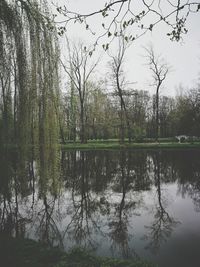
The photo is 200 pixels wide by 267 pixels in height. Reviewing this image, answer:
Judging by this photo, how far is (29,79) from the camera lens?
13.8ft

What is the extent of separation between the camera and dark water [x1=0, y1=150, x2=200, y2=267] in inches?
216

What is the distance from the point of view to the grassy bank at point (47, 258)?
5.64m

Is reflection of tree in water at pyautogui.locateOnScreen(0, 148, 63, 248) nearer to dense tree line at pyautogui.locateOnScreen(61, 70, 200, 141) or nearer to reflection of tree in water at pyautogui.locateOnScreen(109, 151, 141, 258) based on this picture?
reflection of tree in water at pyautogui.locateOnScreen(109, 151, 141, 258)

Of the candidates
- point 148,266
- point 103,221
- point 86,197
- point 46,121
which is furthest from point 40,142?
point 86,197

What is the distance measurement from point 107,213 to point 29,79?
693 centimetres

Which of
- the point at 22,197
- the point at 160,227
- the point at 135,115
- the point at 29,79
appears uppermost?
the point at 135,115

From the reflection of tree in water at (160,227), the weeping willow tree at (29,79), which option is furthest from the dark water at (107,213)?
the weeping willow tree at (29,79)

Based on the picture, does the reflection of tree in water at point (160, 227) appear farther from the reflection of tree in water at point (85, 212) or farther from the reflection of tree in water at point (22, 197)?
the reflection of tree in water at point (22, 197)

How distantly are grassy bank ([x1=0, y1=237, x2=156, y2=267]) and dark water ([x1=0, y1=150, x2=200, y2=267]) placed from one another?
74cm

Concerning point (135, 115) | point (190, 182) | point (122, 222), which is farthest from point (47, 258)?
point (135, 115)

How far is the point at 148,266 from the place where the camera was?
18.3 ft

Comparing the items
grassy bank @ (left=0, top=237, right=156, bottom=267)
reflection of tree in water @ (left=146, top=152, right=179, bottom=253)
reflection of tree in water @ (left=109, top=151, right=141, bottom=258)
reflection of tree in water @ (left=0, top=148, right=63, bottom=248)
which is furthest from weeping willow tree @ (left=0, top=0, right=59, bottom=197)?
reflection of tree in water @ (left=146, top=152, right=179, bottom=253)

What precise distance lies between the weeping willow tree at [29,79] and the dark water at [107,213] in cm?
36

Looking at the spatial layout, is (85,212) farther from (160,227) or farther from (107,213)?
(160,227)
